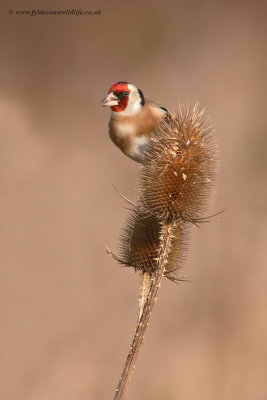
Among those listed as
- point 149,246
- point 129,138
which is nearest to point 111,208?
point 129,138

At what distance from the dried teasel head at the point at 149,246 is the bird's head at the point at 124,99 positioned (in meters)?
0.44

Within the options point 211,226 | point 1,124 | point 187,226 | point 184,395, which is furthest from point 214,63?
point 187,226

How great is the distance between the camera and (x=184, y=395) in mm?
3246

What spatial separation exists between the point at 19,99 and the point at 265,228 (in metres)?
2.16

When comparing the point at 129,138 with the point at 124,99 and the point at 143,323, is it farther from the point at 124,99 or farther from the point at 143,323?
the point at 143,323

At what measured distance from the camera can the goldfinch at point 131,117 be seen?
6.65 ft

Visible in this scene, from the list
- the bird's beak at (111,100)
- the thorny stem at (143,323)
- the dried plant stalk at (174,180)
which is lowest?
the thorny stem at (143,323)

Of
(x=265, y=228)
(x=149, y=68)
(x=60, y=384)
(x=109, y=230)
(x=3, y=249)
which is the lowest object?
(x=60, y=384)

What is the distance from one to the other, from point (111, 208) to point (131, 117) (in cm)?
206

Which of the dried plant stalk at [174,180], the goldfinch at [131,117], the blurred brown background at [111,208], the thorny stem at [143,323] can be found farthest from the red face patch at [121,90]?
the blurred brown background at [111,208]

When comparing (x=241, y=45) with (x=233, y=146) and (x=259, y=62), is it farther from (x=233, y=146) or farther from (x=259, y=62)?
(x=233, y=146)

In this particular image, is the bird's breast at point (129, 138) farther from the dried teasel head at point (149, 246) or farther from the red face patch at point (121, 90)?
the dried teasel head at point (149, 246)

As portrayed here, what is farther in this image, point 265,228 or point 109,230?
point 109,230

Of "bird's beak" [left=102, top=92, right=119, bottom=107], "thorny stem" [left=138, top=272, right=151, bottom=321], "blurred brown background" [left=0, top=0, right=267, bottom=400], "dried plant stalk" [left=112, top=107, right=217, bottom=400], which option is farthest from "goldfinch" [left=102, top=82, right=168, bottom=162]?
"blurred brown background" [left=0, top=0, right=267, bottom=400]
